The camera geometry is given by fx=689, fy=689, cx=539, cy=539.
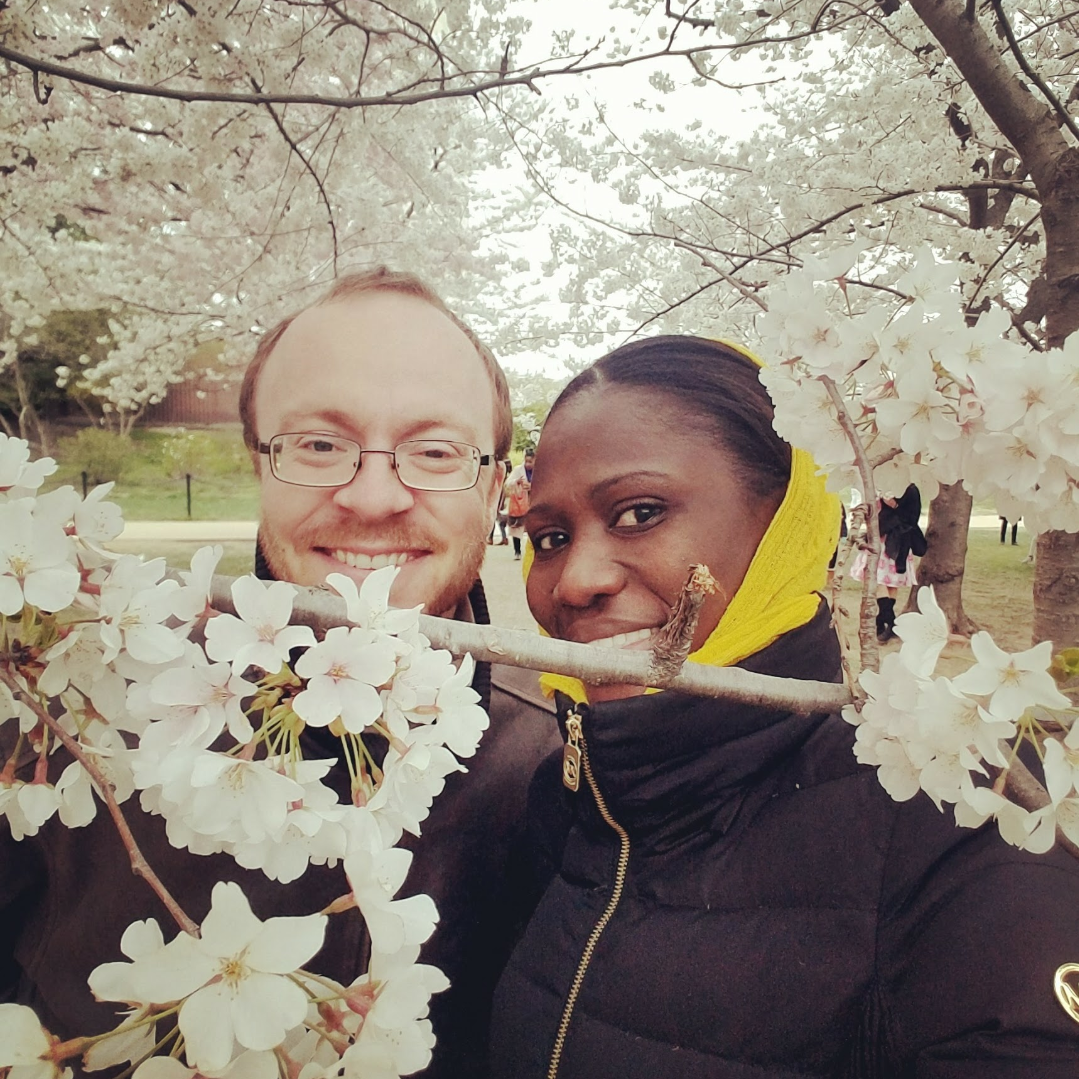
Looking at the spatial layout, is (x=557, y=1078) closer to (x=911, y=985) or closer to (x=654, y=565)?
(x=911, y=985)

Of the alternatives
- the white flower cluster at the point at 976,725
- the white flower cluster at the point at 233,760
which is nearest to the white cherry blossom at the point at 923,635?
the white flower cluster at the point at 976,725

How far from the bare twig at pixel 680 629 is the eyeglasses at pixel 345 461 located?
31.4 inches

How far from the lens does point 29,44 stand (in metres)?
4.18

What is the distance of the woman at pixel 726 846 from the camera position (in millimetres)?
805

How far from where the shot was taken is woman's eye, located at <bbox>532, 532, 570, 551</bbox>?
1375 mm

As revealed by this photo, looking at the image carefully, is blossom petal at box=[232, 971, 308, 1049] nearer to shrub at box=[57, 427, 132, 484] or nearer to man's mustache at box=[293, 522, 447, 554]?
man's mustache at box=[293, 522, 447, 554]

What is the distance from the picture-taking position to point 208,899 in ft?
4.49

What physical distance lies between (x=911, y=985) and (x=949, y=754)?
12.9 inches

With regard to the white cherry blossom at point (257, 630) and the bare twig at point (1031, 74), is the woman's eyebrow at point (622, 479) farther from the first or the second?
the bare twig at point (1031, 74)

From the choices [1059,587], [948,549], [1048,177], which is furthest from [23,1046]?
[948,549]

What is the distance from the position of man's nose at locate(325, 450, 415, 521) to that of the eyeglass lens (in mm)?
16

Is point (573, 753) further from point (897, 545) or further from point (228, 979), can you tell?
point (897, 545)

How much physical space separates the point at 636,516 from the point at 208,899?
44.6 inches

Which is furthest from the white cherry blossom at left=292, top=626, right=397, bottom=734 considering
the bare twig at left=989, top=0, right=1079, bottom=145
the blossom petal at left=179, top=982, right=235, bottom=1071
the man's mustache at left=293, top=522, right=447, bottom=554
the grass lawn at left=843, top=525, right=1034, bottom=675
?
the grass lawn at left=843, top=525, right=1034, bottom=675
